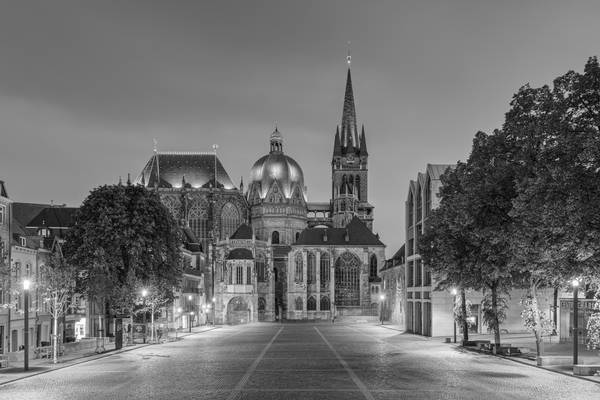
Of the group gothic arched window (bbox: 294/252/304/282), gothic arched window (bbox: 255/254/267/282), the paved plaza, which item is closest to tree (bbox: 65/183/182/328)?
the paved plaza

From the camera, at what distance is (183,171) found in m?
162

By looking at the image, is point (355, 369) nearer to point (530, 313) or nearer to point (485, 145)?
point (530, 313)

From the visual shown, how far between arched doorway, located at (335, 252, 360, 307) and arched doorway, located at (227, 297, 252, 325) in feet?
61.1

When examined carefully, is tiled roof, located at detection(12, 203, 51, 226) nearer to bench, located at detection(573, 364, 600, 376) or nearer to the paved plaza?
the paved plaza

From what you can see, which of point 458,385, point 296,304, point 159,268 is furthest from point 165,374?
point 296,304

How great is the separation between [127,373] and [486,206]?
66.7ft

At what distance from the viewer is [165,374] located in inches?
1378

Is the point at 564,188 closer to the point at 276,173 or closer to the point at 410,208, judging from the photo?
the point at 410,208

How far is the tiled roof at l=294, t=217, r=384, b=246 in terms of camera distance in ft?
457

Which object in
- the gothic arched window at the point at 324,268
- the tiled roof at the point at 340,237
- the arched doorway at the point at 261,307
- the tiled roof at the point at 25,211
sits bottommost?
the arched doorway at the point at 261,307

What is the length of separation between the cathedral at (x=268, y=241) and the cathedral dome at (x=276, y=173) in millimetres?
249

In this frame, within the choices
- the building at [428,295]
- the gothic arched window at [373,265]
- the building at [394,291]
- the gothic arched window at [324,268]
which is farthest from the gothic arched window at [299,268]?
the building at [428,295]

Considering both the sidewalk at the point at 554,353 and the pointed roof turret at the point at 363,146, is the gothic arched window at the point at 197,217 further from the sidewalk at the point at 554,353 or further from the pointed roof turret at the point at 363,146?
the sidewalk at the point at 554,353

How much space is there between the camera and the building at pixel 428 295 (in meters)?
67.5
